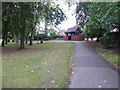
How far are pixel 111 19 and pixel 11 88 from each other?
496 centimetres

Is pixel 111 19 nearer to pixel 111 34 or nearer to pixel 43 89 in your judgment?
pixel 43 89

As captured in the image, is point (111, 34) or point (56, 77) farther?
point (111, 34)

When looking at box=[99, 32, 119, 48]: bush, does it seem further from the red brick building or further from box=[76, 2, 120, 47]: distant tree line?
the red brick building

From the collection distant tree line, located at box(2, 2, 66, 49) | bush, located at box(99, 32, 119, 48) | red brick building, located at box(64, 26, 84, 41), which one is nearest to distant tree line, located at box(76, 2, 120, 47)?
bush, located at box(99, 32, 119, 48)

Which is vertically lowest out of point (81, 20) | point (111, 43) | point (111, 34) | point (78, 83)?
point (78, 83)

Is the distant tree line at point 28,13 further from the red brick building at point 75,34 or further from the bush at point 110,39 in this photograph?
the red brick building at point 75,34

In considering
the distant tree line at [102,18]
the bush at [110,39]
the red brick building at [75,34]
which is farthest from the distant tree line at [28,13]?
the red brick building at [75,34]

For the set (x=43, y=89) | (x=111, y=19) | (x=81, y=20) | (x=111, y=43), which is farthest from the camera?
(x=81, y=20)

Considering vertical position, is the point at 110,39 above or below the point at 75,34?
below

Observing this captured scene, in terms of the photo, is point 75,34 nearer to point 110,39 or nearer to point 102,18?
point 110,39

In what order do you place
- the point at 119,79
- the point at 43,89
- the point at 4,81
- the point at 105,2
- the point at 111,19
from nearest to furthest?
the point at 43,89 → the point at 4,81 → the point at 119,79 → the point at 111,19 → the point at 105,2

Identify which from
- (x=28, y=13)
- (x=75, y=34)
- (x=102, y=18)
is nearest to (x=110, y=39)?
(x=102, y=18)

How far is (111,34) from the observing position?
540 inches

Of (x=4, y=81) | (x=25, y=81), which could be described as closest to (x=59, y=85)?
(x=25, y=81)
